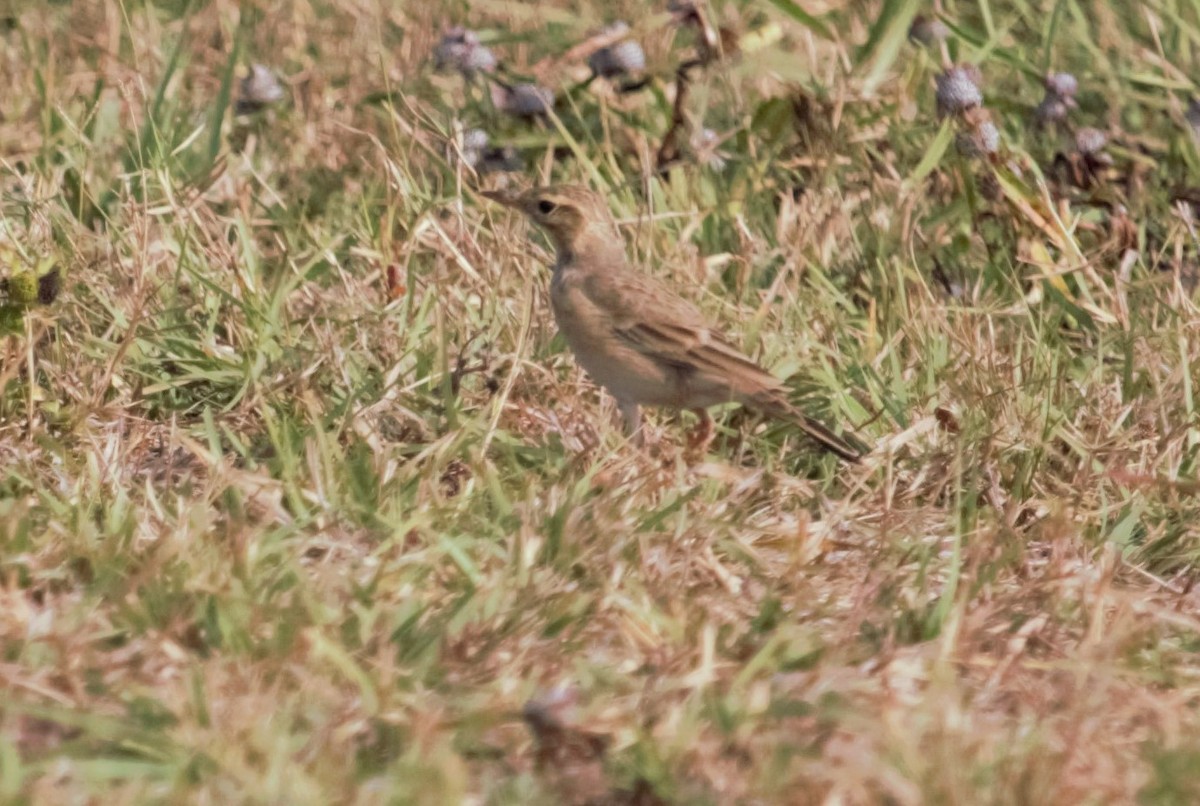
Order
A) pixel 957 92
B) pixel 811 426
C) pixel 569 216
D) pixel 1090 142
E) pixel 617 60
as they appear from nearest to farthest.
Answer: pixel 811 426 < pixel 569 216 < pixel 957 92 < pixel 1090 142 < pixel 617 60

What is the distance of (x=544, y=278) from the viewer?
6504mm

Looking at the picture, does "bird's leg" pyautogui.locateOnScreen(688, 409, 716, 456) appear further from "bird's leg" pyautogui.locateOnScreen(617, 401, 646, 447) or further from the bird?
"bird's leg" pyautogui.locateOnScreen(617, 401, 646, 447)

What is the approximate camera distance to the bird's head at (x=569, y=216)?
6.04 m

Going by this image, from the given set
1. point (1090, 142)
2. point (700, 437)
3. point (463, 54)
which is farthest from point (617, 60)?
point (700, 437)

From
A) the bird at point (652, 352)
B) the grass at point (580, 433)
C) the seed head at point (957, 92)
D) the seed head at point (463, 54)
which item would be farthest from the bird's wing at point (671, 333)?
the seed head at point (463, 54)

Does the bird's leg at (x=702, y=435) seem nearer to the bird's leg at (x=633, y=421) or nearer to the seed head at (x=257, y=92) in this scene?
the bird's leg at (x=633, y=421)

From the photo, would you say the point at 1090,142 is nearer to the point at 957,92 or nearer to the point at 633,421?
the point at 957,92

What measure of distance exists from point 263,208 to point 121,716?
A: 334 centimetres

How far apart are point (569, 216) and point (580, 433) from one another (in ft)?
2.76

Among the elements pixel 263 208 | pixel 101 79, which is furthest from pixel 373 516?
pixel 101 79

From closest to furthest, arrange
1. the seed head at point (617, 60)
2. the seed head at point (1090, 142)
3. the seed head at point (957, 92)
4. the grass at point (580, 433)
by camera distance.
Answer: the grass at point (580, 433) < the seed head at point (957, 92) < the seed head at point (1090, 142) < the seed head at point (617, 60)

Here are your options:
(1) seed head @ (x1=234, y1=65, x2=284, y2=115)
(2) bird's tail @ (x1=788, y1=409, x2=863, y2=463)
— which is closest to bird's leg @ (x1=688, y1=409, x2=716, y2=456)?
(2) bird's tail @ (x1=788, y1=409, x2=863, y2=463)

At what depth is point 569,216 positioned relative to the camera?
6059mm

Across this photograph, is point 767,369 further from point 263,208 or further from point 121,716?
point 121,716
